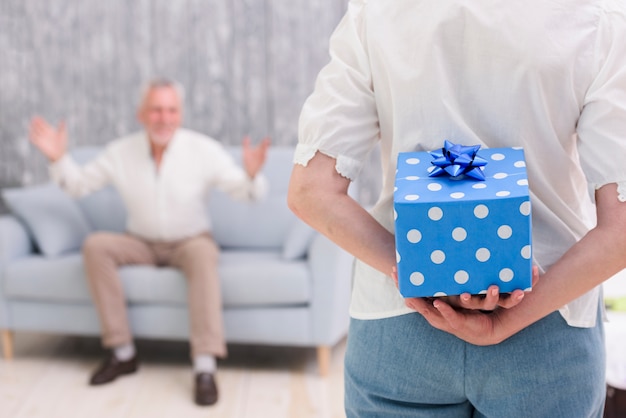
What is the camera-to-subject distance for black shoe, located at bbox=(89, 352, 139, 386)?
315 centimetres

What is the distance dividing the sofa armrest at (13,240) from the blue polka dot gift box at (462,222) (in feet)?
9.32

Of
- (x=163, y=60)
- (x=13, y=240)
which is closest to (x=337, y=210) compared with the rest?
(x=13, y=240)

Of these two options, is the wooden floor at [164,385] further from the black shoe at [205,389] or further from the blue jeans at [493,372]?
the blue jeans at [493,372]

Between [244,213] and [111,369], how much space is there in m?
0.90

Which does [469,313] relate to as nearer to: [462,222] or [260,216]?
[462,222]

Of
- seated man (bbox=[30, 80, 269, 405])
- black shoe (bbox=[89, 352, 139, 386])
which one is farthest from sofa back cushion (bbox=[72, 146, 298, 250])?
black shoe (bbox=[89, 352, 139, 386])

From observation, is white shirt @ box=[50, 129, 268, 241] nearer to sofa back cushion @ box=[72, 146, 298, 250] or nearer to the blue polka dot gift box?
sofa back cushion @ box=[72, 146, 298, 250]

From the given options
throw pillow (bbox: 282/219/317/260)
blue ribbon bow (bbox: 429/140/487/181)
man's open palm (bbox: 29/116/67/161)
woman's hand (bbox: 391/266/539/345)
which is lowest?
throw pillow (bbox: 282/219/317/260)

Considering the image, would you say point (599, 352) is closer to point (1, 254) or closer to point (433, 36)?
point (433, 36)

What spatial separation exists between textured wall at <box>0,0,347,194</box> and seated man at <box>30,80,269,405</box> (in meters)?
0.59

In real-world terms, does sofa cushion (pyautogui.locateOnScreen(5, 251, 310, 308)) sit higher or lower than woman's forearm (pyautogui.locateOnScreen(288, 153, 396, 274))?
lower

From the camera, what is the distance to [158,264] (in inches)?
131

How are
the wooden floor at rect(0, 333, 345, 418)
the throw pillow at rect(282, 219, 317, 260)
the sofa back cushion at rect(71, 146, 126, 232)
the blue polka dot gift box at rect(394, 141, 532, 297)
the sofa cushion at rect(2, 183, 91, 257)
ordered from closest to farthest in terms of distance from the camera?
the blue polka dot gift box at rect(394, 141, 532, 297)
the wooden floor at rect(0, 333, 345, 418)
the throw pillow at rect(282, 219, 317, 260)
the sofa cushion at rect(2, 183, 91, 257)
the sofa back cushion at rect(71, 146, 126, 232)

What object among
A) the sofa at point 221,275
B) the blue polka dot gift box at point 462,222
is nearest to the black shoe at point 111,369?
the sofa at point 221,275
